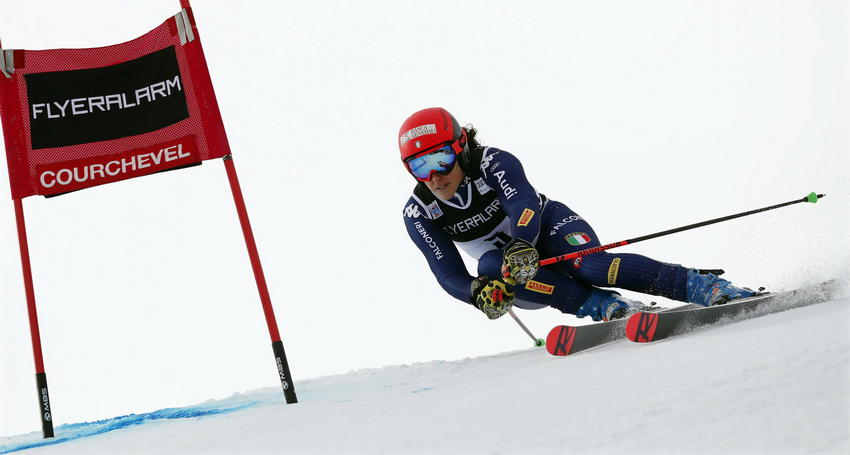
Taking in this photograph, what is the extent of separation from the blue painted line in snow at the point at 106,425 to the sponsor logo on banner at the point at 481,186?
5.21ft

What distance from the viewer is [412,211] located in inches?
160

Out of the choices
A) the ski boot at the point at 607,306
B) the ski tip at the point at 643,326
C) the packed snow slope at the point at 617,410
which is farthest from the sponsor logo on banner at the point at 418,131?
the ski tip at the point at 643,326

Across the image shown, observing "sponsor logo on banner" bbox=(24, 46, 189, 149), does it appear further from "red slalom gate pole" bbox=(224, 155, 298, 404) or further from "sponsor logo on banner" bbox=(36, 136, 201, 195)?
"red slalom gate pole" bbox=(224, 155, 298, 404)

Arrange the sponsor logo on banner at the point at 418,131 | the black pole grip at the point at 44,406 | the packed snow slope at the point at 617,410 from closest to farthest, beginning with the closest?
the packed snow slope at the point at 617,410 < the black pole grip at the point at 44,406 < the sponsor logo on banner at the point at 418,131

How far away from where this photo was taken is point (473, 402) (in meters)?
2.10

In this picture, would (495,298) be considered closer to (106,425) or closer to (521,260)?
(521,260)

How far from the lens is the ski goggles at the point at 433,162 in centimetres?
376

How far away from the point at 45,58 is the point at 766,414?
3345 millimetres

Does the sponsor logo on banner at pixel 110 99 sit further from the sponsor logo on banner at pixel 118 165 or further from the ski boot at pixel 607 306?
the ski boot at pixel 607 306

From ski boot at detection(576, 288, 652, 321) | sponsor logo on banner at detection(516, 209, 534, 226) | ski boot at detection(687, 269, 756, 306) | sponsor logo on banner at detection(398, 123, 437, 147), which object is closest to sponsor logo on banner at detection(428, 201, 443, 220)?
sponsor logo on banner at detection(398, 123, 437, 147)

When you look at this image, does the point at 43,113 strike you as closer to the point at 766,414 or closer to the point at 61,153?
the point at 61,153

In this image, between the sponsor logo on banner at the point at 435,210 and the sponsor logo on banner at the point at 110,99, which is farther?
the sponsor logo on banner at the point at 435,210

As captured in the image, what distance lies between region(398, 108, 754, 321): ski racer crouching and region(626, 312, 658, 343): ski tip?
0.55m

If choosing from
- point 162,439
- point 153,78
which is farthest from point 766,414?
point 153,78
